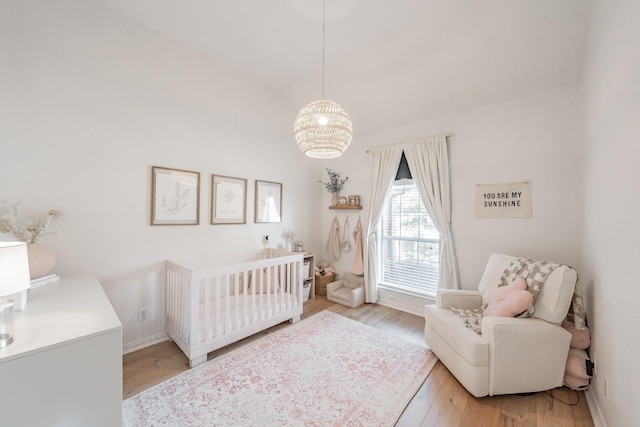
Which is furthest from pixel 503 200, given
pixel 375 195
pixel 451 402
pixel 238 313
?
pixel 238 313

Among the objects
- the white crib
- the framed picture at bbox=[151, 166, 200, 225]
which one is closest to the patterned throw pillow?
the white crib

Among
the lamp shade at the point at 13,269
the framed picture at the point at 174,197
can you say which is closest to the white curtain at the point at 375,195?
the framed picture at the point at 174,197

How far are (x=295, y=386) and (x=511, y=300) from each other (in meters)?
1.79

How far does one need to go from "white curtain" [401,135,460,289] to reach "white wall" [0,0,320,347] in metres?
2.44

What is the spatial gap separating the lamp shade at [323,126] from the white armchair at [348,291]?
7.51 feet

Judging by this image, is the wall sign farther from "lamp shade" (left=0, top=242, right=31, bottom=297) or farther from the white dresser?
"lamp shade" (left=0, top=242, right=31, bottom=297)

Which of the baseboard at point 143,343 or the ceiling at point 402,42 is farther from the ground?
the ceiling at point 402,42

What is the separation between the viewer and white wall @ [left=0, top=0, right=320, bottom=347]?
1.81 metres

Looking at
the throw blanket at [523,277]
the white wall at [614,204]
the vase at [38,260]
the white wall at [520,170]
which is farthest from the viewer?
the white wall at [520,170]

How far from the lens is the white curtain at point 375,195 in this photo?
3414mm

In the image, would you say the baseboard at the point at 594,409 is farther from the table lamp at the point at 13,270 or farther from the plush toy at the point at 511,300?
the table lamp at the point at 13,270

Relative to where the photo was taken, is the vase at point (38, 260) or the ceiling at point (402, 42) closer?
the vase at point (38, 260)

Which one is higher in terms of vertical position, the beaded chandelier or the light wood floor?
the beaded chandelier

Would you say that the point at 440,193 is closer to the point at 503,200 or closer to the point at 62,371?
the point at 503,200
